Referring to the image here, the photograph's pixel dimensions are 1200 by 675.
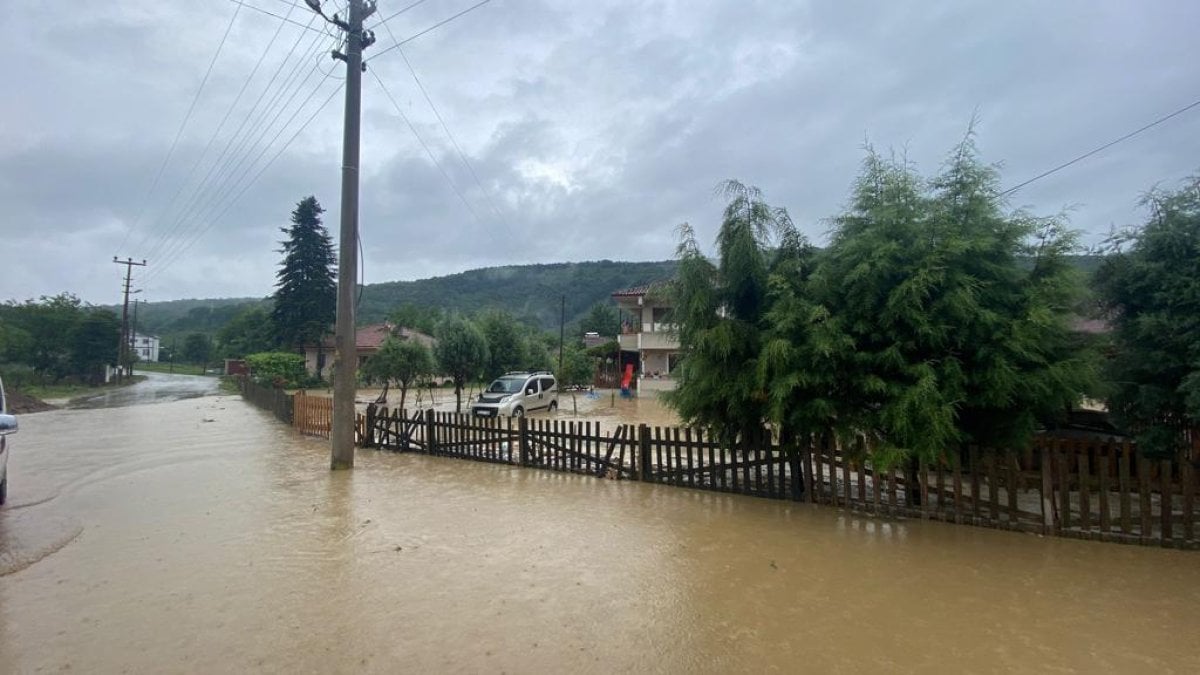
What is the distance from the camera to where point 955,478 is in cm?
651

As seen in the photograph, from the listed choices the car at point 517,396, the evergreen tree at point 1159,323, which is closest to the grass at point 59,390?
the car at point 517,396

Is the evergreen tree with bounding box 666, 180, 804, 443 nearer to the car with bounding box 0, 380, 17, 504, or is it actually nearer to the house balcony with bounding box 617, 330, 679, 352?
the car with bounding box 0, 380, 17, 504

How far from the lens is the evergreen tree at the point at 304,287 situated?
47281 mm

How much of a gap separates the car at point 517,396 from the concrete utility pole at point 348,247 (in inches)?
325

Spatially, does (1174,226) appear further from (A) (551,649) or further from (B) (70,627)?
(B) (70,627)

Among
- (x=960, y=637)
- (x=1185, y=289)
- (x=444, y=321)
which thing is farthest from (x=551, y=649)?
(x=444, y=321)

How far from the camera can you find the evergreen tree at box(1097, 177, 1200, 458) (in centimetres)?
619

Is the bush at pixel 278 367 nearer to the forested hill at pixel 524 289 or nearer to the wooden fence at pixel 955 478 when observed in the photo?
the wooden fence at pixel 955 478

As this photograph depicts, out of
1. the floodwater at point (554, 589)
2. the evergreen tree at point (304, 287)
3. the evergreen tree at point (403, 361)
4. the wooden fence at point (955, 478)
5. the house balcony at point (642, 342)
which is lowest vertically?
the floodwater at point (554, 589)

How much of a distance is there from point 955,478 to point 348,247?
10493 millimetres

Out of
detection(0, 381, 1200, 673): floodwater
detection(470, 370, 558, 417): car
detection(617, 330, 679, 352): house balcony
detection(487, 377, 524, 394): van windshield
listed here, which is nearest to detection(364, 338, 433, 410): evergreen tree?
detection(470, 370, 558, 417): car

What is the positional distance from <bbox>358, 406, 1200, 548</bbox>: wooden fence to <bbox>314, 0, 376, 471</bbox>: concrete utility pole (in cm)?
261

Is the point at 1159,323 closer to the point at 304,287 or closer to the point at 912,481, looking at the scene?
the point at 912,481

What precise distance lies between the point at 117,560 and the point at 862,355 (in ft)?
26.8
